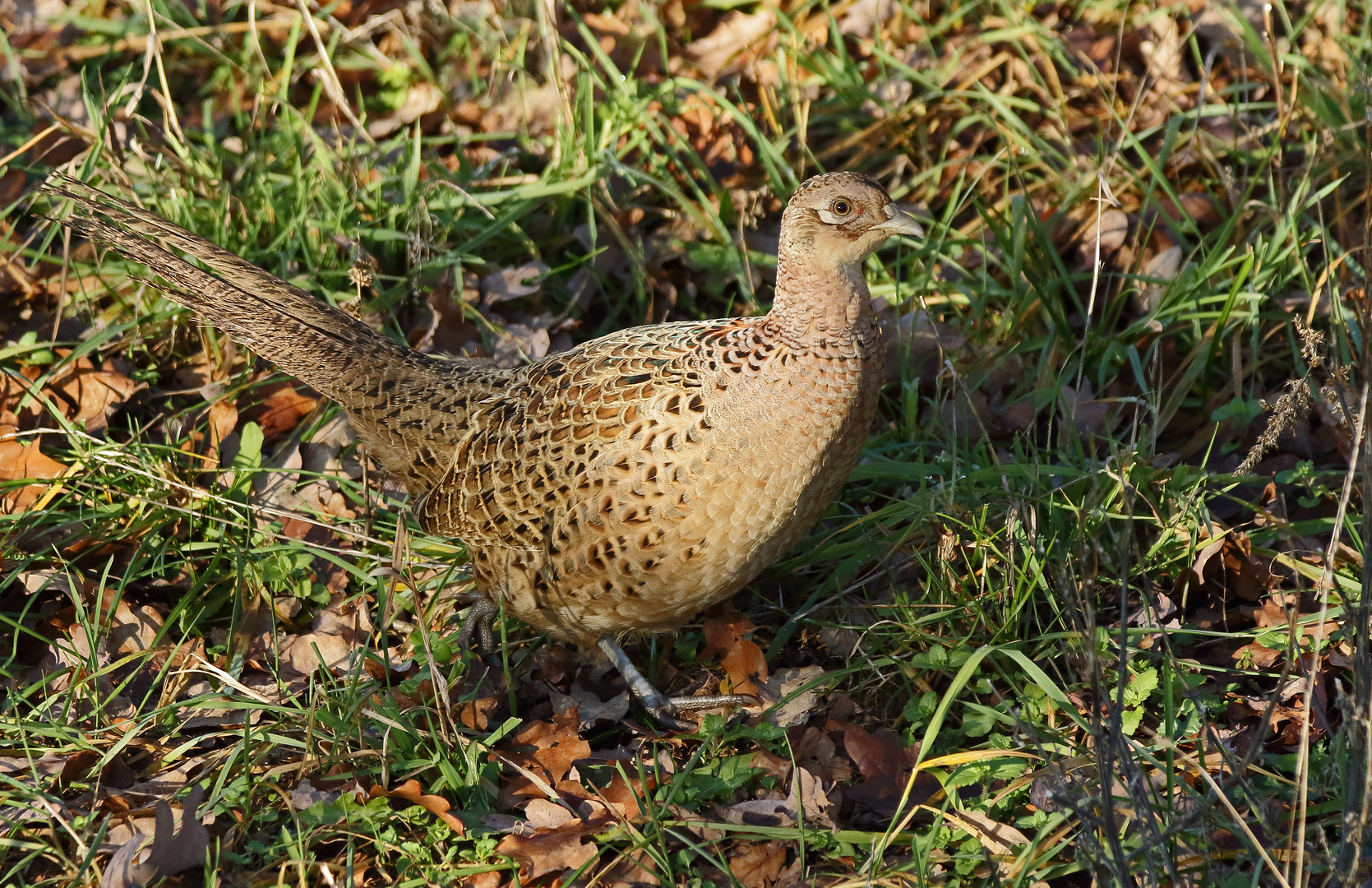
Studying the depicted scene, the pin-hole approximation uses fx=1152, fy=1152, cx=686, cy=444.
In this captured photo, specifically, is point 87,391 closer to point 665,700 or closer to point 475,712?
point 475,712

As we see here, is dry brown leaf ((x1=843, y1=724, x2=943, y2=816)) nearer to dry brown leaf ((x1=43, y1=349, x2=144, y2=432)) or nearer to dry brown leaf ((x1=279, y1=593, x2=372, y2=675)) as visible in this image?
dry brown leaf ((x1=279, y1=593, x2=372, y2=675))

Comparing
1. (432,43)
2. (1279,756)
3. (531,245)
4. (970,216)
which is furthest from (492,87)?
(1279,756)

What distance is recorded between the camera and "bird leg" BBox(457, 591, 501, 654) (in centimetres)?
418

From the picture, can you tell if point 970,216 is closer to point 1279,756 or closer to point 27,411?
point 1279,756

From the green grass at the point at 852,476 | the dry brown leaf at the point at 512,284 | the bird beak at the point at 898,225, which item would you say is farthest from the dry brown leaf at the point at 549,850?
the dry brown leaf at the point at 512,284

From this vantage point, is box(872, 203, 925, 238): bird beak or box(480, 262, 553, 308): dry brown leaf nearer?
box(872, 203, 925, 238): bird beak

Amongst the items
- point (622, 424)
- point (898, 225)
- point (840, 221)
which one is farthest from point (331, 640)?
point (898, 225)

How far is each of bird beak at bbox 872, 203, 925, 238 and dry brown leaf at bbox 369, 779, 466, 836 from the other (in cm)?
213

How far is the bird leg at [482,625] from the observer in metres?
4.18

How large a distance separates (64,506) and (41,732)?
1.16m

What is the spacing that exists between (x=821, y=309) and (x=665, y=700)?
147 cm

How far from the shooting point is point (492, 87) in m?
6.14

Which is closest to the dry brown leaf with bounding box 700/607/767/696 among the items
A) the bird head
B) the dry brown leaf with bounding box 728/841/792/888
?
the dry brown leaf with bounding box 728/841/792/888

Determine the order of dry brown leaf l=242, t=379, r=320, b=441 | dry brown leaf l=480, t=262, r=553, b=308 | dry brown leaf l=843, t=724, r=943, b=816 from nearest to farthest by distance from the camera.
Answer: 1. dry brown leaf l=843, t=724, r=943, b=816
2. dry brown leaf l=242, t=379, r=320, b=441
3. dry brown leaf l=480, t=262, r=553, b=308
